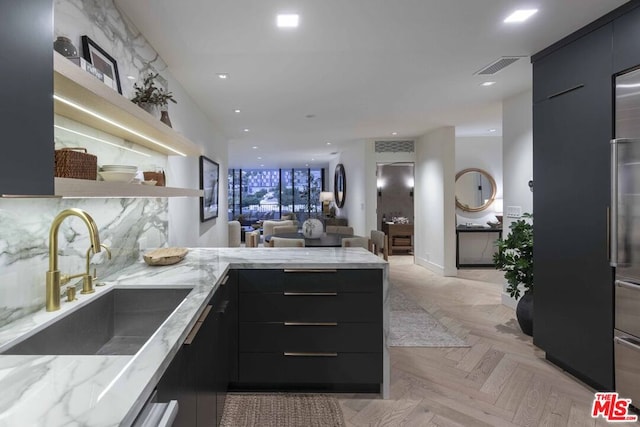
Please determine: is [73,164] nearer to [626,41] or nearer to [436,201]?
[626,41]

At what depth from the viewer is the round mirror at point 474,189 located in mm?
6586

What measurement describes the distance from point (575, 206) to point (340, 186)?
6.66 meters

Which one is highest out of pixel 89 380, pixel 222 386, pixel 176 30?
pixel 176 30

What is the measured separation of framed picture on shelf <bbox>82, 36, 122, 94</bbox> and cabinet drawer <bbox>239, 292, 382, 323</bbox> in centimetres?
144

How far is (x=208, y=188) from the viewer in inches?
178

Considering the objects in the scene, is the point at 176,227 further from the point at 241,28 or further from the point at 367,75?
the point at 367,75

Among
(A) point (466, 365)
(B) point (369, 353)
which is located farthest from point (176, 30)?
(A) point (466, 365)

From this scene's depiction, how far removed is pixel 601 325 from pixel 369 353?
152 centimetres

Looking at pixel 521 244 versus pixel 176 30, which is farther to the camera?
pixel 521 244

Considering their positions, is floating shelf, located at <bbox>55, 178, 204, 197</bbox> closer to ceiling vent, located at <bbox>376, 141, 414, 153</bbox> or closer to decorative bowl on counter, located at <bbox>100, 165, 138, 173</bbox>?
decorative bowl on counter, located at <bbox>100, 165, 138, 173</bbox>

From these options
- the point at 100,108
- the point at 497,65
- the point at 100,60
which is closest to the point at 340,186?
the point at 497,65

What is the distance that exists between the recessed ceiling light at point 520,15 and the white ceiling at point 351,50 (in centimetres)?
4

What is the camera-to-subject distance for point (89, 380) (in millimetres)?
823

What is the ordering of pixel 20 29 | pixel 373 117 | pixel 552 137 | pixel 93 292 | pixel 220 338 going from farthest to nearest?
1. pixel 373 117
2. pixel 552 137
3. pixel 220 338
4. pixel 93 292
5. pixel 20 29
